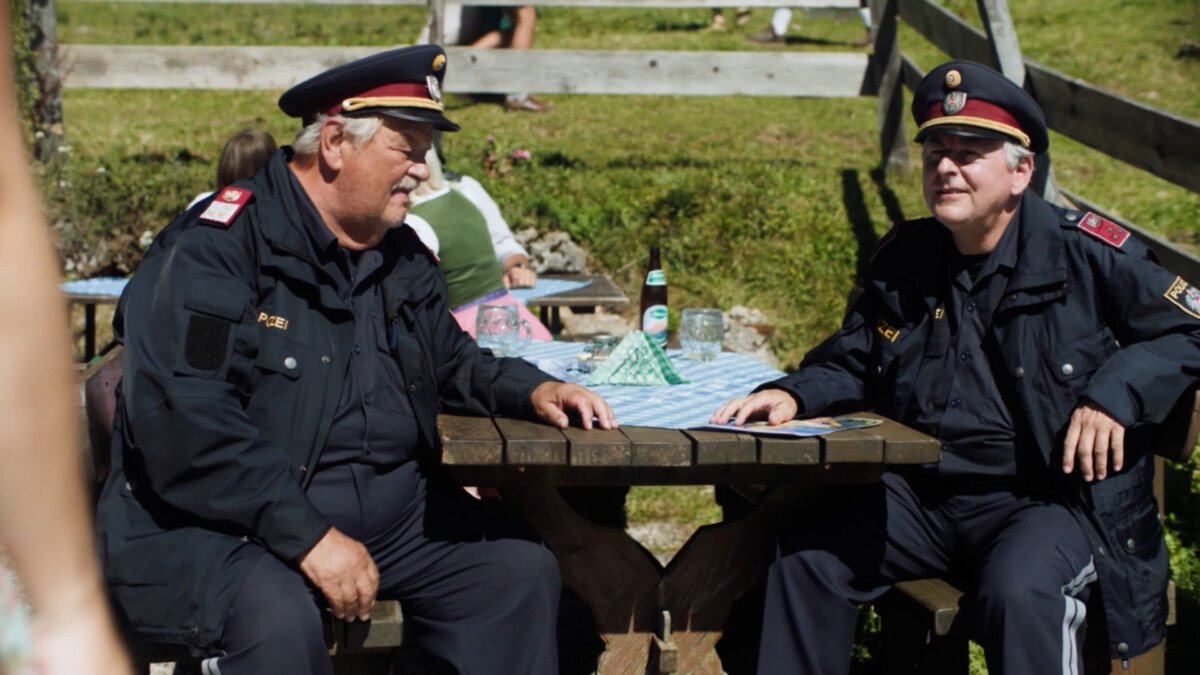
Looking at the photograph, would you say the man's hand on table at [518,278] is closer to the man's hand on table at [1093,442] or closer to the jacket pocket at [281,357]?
the jacket pocket at [281,357]

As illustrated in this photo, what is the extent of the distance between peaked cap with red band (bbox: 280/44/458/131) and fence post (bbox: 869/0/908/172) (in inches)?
213

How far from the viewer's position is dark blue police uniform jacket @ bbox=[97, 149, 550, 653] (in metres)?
2.60

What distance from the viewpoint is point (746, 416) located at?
2.96 metres

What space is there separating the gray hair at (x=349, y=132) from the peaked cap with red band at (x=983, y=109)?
1.44 m

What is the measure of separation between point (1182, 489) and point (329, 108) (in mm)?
3584

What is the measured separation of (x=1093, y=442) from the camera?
2.89 metres

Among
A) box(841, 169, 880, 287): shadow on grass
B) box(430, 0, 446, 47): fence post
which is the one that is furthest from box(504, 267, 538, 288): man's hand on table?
box(430, 0, 446, 47): fence post

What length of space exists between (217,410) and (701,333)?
168 centimetres

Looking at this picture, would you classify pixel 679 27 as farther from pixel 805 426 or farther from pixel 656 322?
pixel 805 426

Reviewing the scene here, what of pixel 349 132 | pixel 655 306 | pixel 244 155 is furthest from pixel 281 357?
pixel 244 155

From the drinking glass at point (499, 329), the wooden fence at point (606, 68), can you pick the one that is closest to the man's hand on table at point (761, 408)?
the drinking glass at point (499, 329)

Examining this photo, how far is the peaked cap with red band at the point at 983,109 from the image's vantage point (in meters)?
3.16

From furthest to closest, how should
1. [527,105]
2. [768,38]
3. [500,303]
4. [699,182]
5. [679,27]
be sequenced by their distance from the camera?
[679,27] → [768,38] → [527,105] → [699,182] → [500,303]

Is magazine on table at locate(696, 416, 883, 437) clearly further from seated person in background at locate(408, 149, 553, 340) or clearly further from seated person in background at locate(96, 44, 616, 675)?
seated person in background at locate(408, 149, 553, 340)
